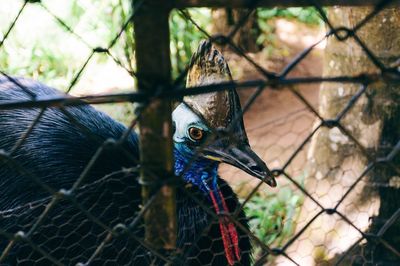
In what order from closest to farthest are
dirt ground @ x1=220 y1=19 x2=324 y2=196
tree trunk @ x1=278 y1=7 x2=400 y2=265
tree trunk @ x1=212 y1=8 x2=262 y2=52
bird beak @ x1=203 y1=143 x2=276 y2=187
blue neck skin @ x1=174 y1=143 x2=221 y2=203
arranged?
bird beak @ x1=203 y1=143 x2=276 y2=187 → blue neck skin @ x1=174 y1=143 x2=221 y2=203 → tree trunk @ x1=278 y1=7 x2=400 y2=265 → dirt ground @ x1=220 y1=19 x2=324 y2=196 → tree trunk @ x1=212 y1=8 x2=262 y2=52

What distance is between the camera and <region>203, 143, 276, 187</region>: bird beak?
1.92 m

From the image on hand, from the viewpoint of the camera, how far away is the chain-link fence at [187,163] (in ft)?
3.58

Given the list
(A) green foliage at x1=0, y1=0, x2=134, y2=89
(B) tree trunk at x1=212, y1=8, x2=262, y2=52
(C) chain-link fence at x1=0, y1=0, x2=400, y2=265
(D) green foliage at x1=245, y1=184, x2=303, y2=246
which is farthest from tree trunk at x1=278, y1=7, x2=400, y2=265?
(B) tree trunk at x1=212, y1=8, x2=262, y2=52

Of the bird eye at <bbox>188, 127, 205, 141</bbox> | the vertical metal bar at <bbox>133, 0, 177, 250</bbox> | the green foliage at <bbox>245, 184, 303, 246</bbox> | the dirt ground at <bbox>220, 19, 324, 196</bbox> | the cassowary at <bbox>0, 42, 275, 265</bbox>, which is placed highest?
the dirt ground at <bbox>220, 19, 324, 196</bbox>

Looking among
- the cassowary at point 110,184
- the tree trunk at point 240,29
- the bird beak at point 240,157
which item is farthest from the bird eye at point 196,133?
the tree trunk at point 240,29

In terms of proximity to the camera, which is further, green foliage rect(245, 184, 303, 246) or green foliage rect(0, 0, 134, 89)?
green foliage rect(0, 0, 134, 89)

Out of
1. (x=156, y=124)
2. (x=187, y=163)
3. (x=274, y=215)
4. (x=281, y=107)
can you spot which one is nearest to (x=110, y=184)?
(x=187, y=163)

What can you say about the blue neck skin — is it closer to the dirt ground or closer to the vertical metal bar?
the vertical metal bar

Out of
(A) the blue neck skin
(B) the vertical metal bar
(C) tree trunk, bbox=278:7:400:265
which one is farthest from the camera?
(C) tree trunk, bbox=278:7:400:265

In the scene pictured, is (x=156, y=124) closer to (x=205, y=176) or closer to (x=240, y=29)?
(x=205, y=176)

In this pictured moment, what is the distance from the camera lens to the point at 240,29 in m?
5.61

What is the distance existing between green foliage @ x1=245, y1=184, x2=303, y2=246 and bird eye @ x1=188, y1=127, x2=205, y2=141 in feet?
2.88

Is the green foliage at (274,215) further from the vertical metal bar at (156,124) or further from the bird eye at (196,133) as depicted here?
the vertical metal bar at (156,124)

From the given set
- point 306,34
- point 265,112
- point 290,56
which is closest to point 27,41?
point 265,112
